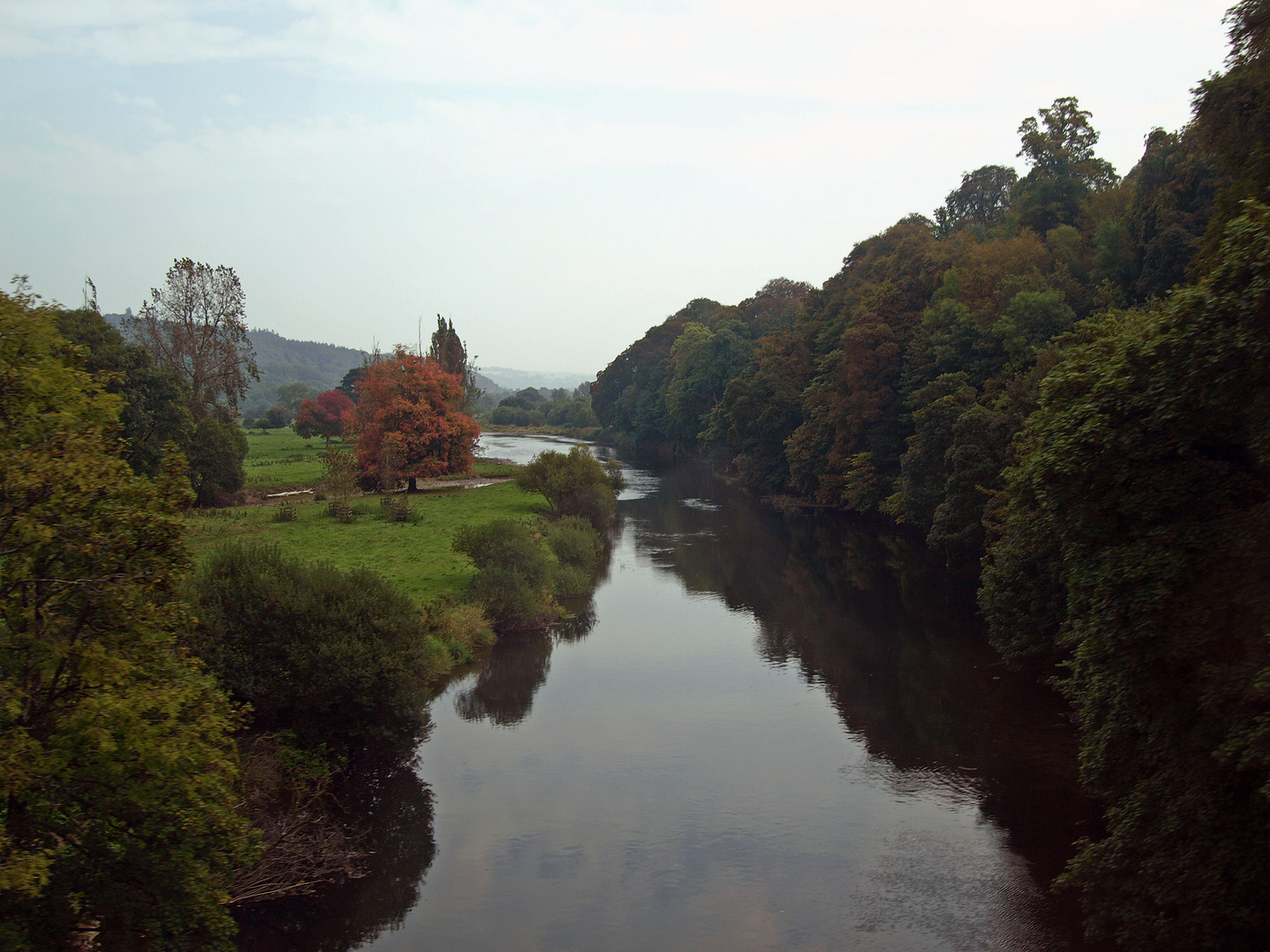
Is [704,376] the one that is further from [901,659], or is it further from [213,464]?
[901,659]

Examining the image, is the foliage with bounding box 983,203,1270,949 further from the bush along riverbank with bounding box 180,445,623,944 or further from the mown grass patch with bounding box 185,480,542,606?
the mown grass patch with bounding box 185,480,542,606

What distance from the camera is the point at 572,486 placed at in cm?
4722

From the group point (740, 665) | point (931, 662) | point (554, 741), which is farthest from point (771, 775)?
point (931, 662)

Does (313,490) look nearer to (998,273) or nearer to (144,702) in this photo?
(998,273)

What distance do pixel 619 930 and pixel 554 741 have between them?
7.69 meters

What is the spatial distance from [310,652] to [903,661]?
58.3 feet

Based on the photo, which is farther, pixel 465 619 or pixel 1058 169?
pixel 1058 169

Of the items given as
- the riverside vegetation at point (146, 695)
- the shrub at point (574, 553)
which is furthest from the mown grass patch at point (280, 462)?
the riverside vegetation at point (146, 695)

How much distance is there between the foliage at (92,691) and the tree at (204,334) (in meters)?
49.1

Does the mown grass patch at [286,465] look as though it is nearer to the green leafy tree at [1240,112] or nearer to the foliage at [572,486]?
the foliage at [572,486]

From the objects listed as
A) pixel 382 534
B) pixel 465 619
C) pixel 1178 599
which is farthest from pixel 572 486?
pixel 1178 599

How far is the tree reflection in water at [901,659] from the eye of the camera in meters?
18.1

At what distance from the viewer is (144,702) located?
8.60 metres

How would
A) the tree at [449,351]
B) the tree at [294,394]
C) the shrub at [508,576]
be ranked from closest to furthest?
the shrub at [508,576], the tree at [449,351], the tree at [294,394]
